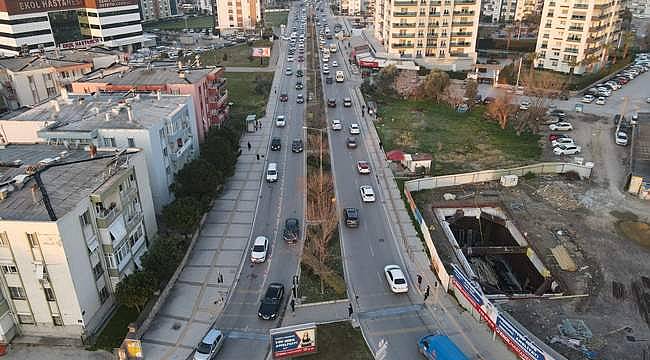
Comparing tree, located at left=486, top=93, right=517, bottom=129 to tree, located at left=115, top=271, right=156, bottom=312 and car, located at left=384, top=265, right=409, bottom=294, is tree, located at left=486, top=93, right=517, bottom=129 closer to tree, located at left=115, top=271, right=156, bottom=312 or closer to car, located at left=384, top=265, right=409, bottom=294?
car, located at left=384, top=265, right=409, bottom=294

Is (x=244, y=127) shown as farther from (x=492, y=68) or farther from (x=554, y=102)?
(x=492, y=68)

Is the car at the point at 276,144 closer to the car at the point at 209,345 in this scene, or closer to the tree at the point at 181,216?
the tree at the point at 181,216

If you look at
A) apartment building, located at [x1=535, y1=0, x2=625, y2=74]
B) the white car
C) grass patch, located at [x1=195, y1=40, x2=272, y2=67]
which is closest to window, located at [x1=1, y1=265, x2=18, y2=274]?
the white car

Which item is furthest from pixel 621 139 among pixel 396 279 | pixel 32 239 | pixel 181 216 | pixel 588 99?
pixel 32 239

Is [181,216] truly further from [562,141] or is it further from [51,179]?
[562,141]

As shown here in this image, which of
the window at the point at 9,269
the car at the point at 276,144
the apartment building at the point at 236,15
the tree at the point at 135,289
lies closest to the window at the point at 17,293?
the window at the point at 9,269

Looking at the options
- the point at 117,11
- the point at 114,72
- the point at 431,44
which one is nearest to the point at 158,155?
the point at 114,72
